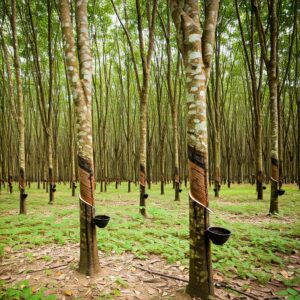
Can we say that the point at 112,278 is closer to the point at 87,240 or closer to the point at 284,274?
the point at 87,240

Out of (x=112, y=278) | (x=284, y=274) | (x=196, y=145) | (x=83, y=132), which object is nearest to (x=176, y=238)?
(x=112, y=278)

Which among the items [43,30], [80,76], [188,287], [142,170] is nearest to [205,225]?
[188,287]

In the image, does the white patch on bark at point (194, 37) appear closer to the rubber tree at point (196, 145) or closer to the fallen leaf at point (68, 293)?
the rubber tree at point (196, 145)

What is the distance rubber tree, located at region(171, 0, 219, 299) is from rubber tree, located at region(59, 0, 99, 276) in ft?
4.27

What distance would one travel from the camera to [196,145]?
2.30 m

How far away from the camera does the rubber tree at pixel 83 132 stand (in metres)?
2.86

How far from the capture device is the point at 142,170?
6062 mm

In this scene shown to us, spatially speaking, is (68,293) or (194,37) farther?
(68,293)

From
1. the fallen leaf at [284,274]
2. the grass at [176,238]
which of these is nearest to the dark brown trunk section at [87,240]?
the grass at [176,238]

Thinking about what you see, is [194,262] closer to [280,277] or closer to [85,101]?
[280,277]

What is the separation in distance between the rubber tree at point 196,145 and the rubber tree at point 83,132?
4.27ft

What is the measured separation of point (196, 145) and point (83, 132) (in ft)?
4.97

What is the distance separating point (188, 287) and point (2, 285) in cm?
216

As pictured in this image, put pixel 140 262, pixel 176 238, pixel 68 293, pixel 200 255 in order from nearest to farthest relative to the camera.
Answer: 1. pixel 200 255
2. pixel 68 293
3. pixel 140 262
4. pixel 176 238
